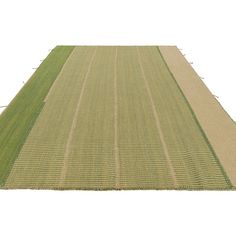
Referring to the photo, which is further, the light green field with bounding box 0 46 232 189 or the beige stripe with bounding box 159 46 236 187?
the beige stripe with bounding box 159 46 236 187

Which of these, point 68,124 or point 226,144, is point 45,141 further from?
point 226,144

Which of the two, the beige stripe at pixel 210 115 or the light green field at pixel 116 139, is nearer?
the light green field at pixel 116 139

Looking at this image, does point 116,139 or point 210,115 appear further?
point 210,115

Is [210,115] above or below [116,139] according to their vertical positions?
above

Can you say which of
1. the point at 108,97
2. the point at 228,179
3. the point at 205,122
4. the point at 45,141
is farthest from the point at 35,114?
the point at 228,179
